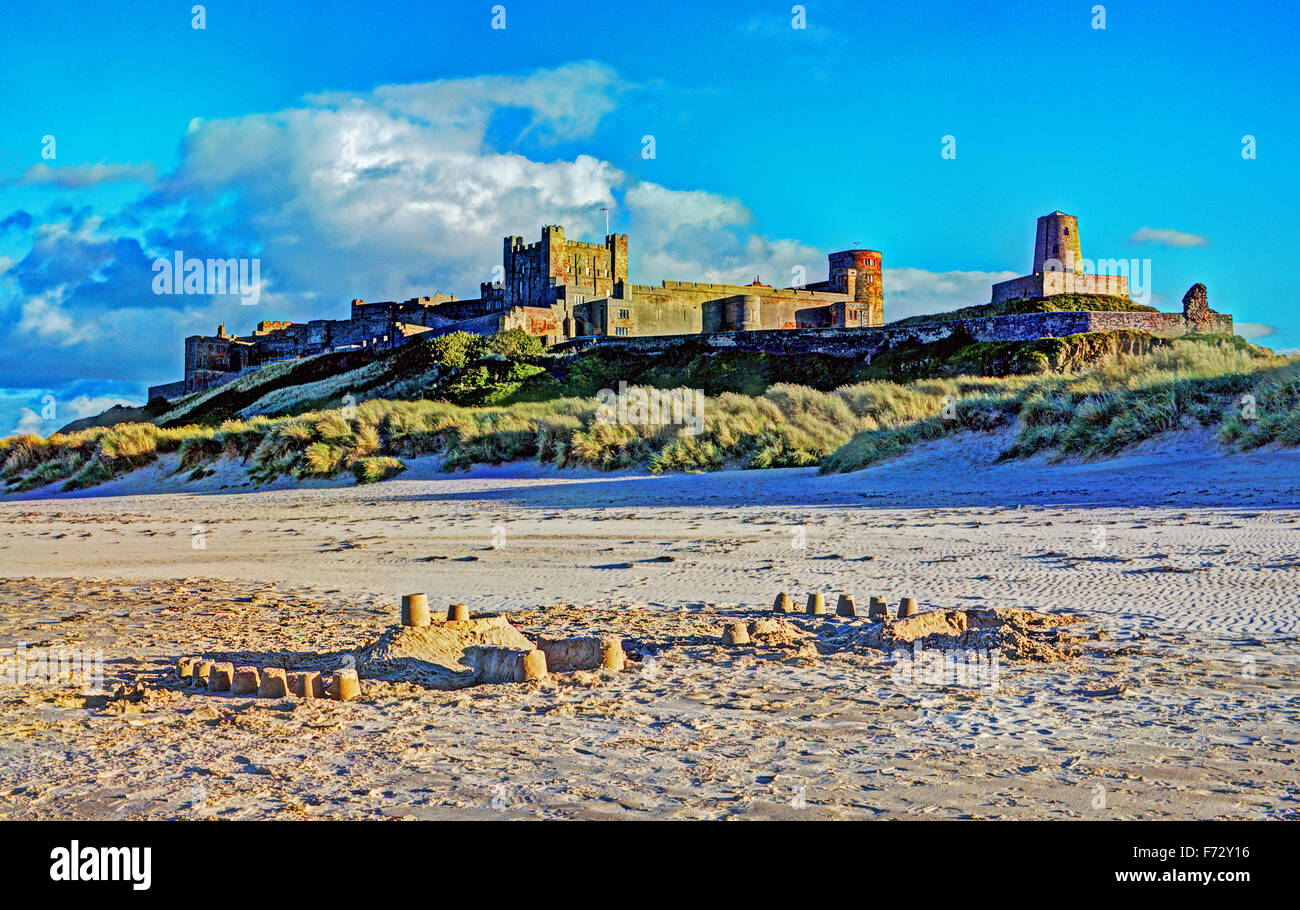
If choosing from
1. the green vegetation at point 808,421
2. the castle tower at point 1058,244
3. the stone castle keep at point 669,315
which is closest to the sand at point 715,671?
the green vegetation at point 808,421

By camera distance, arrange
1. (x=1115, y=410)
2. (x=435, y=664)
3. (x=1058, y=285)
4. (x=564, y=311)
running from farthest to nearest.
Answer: (x=564, y=311) → (x=1058, y=285) → (x=1115, y=410) → (x=435, y=664)

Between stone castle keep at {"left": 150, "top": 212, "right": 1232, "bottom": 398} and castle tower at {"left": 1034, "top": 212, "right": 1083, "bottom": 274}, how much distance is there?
0.18 ft

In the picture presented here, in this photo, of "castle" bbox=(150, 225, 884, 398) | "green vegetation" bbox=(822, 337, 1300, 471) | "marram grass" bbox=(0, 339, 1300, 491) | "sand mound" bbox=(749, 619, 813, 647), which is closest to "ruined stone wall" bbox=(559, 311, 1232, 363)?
"castle" bbox=(150, 225, 884, 398)

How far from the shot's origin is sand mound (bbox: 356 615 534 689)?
4633 mm

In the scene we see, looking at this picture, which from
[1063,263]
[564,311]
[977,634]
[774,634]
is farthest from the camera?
[564,311]

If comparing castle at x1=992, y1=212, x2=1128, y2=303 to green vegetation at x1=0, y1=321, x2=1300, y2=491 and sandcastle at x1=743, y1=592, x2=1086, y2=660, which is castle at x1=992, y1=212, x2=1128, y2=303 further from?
sandcastle at x1=743, y1=592, x2=1086, y2=660

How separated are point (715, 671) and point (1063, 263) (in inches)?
2181

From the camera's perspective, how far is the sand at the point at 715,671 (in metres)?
3.11

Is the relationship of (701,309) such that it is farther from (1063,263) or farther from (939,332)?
(939,332)

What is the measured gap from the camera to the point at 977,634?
5.16 m

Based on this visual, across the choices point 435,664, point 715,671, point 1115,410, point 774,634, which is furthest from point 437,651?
point 1115,410
